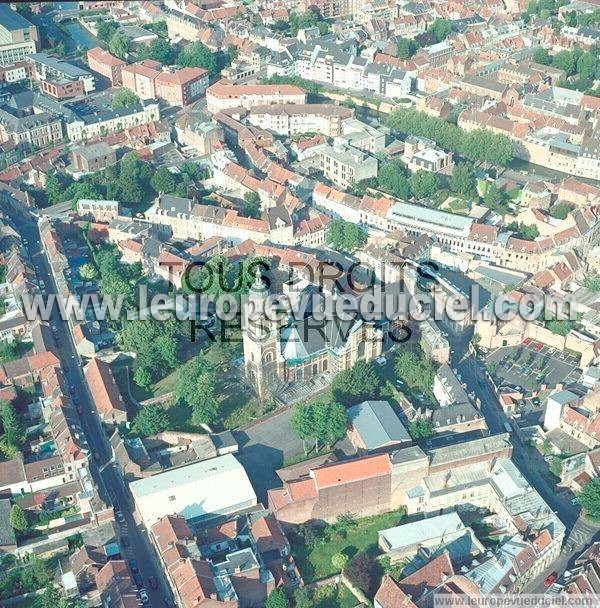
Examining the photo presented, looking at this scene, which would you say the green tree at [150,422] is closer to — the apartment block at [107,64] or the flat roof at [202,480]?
the flat roof at [202,480]

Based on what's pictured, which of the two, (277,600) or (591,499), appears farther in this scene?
(591,499)

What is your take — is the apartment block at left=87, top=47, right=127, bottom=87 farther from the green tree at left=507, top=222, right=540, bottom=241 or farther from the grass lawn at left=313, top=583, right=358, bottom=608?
the grass lawn at left=313, top=583, right=358, bottom=608

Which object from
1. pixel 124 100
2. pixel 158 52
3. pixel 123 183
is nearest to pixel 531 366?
pixel 123 183

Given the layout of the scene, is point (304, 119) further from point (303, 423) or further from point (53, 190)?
point (303, 423)

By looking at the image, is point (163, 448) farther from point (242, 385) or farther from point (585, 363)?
point (585, 363)

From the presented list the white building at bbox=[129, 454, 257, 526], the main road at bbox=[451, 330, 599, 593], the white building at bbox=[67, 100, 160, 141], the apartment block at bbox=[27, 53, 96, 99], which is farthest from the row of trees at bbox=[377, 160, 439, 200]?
the apartment block at bbox=[27, 53, 96, 99]

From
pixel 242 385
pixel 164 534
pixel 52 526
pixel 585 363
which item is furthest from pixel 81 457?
pixel 585 363
